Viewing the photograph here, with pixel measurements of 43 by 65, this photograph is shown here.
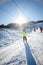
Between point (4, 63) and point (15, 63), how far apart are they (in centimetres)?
66

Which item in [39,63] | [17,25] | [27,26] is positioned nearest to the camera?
[39,63]

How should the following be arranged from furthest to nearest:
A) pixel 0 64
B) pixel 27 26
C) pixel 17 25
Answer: pixel 27 26, pixel 17 25, pixel 0 64

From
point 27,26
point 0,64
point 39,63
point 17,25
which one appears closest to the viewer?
point 39,63

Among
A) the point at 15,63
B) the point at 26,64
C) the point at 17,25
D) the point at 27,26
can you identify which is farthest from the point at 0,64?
the point at 27,26

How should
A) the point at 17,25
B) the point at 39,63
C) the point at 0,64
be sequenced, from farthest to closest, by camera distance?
1. the point at 17,25
2. the point at 0,64
3. the point at 39,63

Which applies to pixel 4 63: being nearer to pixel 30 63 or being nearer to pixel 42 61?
pixel 30 63

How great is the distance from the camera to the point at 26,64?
6.74 m

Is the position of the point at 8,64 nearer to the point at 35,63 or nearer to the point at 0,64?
the point at 0,64

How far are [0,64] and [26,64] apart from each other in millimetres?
1510

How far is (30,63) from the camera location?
695 centimetres

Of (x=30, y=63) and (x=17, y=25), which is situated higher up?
(x=17, y=25)

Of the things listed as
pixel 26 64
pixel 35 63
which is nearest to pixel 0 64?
pixel 26 64

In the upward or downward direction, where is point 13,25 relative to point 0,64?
upward

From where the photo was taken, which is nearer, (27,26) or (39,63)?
(39,63)
